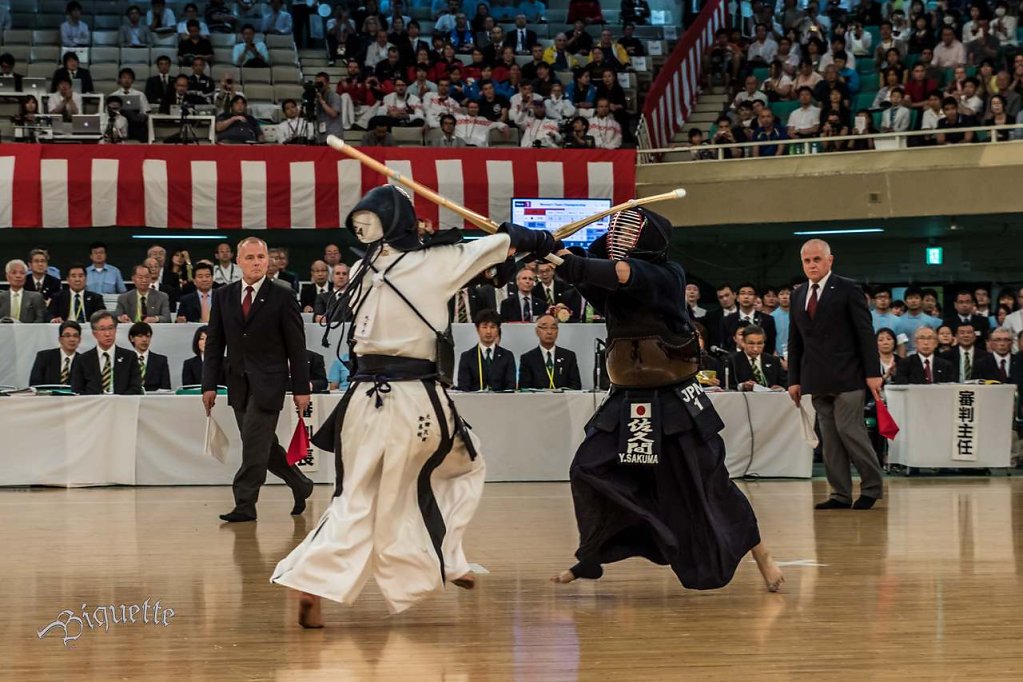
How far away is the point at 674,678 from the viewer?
4.62m

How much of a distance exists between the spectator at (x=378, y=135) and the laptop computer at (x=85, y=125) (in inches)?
138

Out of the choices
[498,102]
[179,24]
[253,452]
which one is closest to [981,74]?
[498,102]

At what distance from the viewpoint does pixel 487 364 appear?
41.5 ft

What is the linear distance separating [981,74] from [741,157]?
348 centimetres

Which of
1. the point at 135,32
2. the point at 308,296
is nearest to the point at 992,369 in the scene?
the point at 308,296

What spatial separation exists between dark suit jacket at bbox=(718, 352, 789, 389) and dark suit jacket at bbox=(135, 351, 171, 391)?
528 centimetres

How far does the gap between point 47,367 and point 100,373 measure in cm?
71

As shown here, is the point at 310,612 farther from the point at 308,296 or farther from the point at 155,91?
the point at 155,91

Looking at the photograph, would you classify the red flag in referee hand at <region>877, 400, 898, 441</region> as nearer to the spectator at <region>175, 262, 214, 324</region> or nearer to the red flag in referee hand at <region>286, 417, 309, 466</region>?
the red flag in referee hand at <region>286, 417, 309, 466</region>

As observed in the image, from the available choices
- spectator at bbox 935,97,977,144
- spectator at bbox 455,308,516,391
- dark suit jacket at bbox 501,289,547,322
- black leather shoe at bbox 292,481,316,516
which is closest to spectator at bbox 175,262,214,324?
spectator at bbox 455,308,516,391

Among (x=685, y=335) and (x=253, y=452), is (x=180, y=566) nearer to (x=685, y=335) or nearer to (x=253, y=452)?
(x=253, y=452)

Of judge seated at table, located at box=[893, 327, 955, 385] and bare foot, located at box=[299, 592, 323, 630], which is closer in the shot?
bare foot, located at box=[299, 592, 323, 630]

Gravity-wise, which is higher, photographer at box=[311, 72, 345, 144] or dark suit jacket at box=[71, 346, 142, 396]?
photographer at box=[311, 72, 345, 144]

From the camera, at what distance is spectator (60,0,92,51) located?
21.0m
